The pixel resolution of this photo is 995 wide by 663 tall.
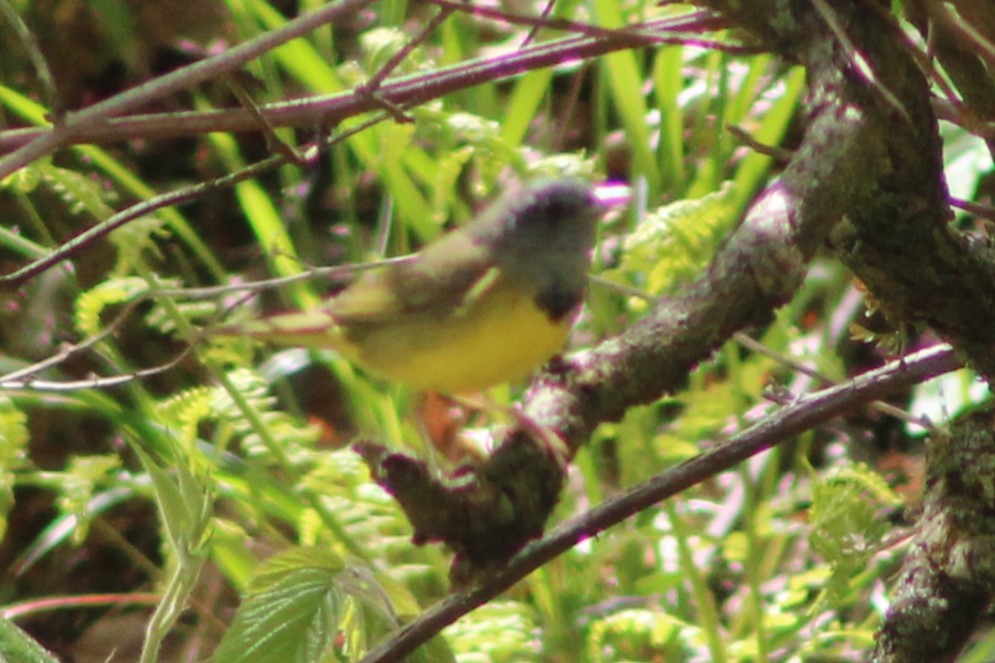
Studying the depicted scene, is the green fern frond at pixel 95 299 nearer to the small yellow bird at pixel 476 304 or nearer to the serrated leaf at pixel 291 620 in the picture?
the small yellow bird at pixel 476 304

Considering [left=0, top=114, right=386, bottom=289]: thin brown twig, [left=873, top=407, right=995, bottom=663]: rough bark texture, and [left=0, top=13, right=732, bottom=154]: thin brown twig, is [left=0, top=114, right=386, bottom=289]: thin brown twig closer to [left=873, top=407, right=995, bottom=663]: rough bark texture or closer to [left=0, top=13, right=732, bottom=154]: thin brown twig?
[left=0, top=13, right=732, bottom=154]: thin brown twig

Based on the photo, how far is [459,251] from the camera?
5.72 feet

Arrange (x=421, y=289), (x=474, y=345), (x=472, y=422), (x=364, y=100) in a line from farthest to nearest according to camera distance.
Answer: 1. (x=472, y=422)
2. (x=421, y=289)
3. (x=474, y=345)
4. (x=364, y=100)

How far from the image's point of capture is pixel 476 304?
1.55 metres

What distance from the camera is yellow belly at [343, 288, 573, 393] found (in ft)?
4.66

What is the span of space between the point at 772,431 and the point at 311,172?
270 cm

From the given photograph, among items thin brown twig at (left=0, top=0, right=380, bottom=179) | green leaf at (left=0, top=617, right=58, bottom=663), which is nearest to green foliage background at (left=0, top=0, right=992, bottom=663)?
green leaf at (left=0, top=617, right=58, bottom=663)

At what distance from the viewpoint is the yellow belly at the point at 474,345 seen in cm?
142

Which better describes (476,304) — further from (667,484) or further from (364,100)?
(667,484)

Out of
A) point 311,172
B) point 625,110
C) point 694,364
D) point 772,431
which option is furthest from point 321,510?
point 311,172

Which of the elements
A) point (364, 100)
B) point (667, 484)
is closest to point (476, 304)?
point (364, 100)

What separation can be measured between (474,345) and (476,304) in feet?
0.29

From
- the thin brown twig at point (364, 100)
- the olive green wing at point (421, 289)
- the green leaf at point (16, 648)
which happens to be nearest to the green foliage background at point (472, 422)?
the green leaf at point (16, 648)

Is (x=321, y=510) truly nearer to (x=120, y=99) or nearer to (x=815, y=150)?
(x=120, y=99)
